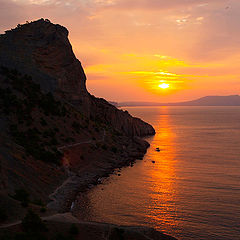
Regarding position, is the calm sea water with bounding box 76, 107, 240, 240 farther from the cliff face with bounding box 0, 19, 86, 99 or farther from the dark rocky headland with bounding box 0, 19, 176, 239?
the cliff face with bounding box 0, 19, 86, 99

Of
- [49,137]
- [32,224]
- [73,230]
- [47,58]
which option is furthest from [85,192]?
[47,58]

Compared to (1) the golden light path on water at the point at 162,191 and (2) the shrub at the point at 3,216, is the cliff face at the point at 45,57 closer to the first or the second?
(1) the golden light path on water at the point at 162,191

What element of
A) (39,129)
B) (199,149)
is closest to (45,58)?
(39,129)

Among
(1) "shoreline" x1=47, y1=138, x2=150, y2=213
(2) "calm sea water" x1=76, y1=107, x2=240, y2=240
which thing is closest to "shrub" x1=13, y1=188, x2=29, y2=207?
(1) "shoreline" x1=47, y1=138, x2=150, y2=213

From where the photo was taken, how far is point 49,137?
180ft

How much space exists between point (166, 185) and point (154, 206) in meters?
9.78

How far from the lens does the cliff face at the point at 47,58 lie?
73375 mm

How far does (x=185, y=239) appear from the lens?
2814 centimetres

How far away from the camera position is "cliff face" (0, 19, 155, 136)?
73.4m

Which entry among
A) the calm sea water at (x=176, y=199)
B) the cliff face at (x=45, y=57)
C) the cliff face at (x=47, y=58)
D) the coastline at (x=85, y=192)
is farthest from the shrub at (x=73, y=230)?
the cliff face at (x=45, y=57)

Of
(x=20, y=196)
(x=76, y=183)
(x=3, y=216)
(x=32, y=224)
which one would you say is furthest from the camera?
(x=76, y=183)

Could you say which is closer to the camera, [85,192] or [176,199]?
[176,199]

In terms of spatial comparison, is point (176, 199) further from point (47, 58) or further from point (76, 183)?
point (47, 58)

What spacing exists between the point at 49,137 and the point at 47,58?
31.1 m
